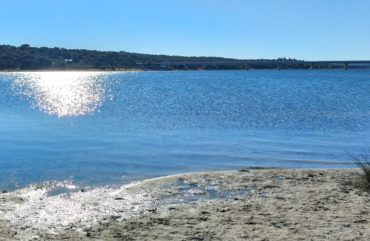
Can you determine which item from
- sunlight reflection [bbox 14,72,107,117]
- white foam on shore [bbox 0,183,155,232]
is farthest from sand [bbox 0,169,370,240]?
sunlight reflection [bbox 14,72,107,117]

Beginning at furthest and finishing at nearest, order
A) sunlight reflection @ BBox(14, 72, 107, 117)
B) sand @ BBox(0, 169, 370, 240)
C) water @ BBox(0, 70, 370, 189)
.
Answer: sunlight reflection @ BBox(14, 72, 107, 117) → water @ BBox(0, 70, 370, 189) → sand @ BBox(0, 169, 370, 240)

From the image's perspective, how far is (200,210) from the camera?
9.62m

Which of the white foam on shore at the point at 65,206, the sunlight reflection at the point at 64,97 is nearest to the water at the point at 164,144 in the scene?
the white foam on shore at the point at 65,206

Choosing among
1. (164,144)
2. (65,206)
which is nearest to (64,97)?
(164,144)

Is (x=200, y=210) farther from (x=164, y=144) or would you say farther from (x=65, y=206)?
(x=164, y=144)

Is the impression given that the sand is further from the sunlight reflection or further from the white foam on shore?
the sunlight reflection

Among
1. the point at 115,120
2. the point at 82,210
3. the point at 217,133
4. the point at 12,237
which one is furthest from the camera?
the point at 115,120

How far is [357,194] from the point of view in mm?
10781

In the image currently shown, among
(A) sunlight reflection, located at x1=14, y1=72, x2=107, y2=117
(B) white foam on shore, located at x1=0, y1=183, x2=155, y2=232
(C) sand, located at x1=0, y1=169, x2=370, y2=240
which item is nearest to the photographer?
(C) sand, located at x1=0, y1=169, x2=370, y2=240

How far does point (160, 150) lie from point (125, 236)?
10702mm

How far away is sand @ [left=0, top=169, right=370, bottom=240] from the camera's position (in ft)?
26.6

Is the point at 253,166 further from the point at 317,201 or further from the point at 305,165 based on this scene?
the point at 317,201

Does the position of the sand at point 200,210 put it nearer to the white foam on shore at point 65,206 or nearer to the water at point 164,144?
the white foam on shore at point 65,206

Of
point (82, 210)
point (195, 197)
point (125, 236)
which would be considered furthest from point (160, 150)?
point (125, 236)
